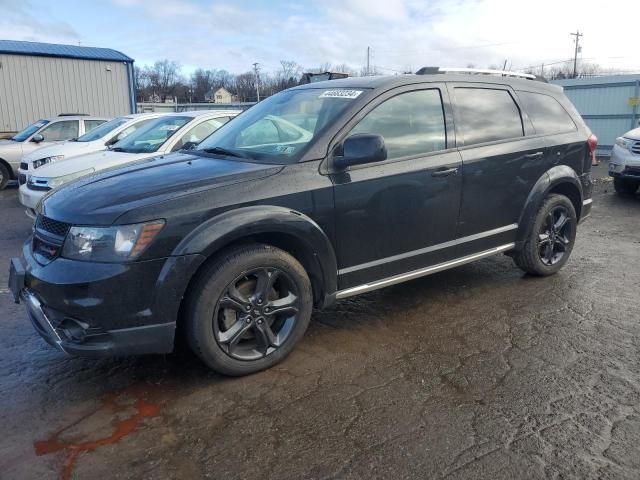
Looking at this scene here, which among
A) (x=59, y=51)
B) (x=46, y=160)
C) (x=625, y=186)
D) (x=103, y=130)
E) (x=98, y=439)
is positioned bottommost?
(x=98, y=439)

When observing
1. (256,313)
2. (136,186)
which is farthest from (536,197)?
(136,186)

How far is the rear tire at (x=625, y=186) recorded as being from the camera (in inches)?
388

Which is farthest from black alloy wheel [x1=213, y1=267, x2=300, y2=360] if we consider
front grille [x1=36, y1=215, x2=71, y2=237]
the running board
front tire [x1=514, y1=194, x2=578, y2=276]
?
front tire [x1=514, y1=194, x2=578, y2=276]

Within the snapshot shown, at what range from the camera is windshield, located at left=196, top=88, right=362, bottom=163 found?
143 inches

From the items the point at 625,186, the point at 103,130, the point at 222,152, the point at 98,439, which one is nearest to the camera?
the point at 98,439

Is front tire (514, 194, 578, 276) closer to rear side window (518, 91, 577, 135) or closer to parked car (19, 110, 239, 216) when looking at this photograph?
rear side window (518, 91, 577, 135)

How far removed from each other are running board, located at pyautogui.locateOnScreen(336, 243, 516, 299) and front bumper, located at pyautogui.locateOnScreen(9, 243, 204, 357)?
117cm

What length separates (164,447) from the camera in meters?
2.60

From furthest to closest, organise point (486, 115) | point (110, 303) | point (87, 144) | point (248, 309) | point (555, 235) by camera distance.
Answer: point (87, 144)
point (555, 235)
point (486, 115)
point (248, 309)
point (110, 303)

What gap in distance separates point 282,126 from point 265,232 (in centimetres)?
115

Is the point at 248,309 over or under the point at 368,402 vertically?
over

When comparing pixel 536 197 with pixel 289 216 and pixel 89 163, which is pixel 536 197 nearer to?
pixel 289 216

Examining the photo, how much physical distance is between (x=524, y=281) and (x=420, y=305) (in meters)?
1.26

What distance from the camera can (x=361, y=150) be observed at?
3359mm
